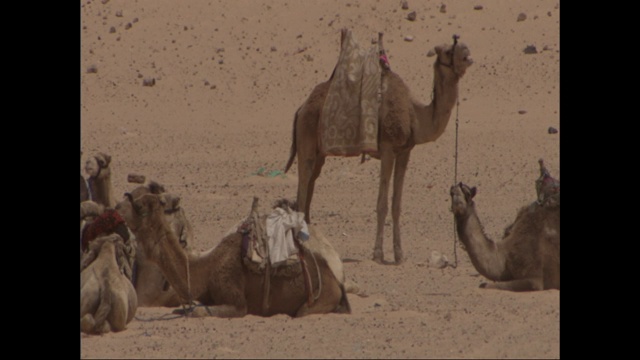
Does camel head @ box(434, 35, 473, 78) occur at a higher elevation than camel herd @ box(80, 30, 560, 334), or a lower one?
higher

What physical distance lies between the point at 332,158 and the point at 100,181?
12.6 metres

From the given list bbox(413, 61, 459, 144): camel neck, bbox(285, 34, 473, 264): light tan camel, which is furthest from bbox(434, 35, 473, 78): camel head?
bbox(413, 61, 459, 144): camel neck

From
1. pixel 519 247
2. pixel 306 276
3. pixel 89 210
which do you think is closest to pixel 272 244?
pixel 306 276

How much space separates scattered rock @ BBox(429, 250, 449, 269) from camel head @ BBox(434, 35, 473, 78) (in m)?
1.97

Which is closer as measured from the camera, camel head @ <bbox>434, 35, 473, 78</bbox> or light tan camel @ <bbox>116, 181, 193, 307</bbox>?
light tan camel @ <bbox>116, 181, 193, 307</bbox>

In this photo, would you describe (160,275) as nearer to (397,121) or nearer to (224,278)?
(224,278)

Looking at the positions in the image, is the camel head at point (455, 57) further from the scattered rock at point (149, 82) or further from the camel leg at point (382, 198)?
the scattered rock at point (149, 82)

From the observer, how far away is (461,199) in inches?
483

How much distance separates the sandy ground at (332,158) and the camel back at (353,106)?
1.25 meters

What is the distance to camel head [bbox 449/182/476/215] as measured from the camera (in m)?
12.3

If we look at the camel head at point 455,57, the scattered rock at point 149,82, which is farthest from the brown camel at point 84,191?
the scattered rock at point 149,82

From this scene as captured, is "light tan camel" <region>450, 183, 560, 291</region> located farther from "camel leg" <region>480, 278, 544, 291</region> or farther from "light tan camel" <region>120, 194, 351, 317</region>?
"light tan camel" <region>120, 194, 351, 317</region>

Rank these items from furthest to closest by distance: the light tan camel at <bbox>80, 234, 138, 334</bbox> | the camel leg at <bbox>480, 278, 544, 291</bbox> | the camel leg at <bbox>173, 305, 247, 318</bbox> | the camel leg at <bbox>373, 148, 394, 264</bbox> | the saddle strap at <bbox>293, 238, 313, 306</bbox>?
the camel leg at <bbox>373, 148, 394, 264</bbox> < the camel leg at <bbox>480, 278, 544, 291</bbox> < the saddle strap at <bbox>293, 238, 313, 306</bbox> < the camel leg at <bbox>173, 305, 247, 318</bbox> < the light tan camel at <bbox>80, 234, 138, 334</bbox>
